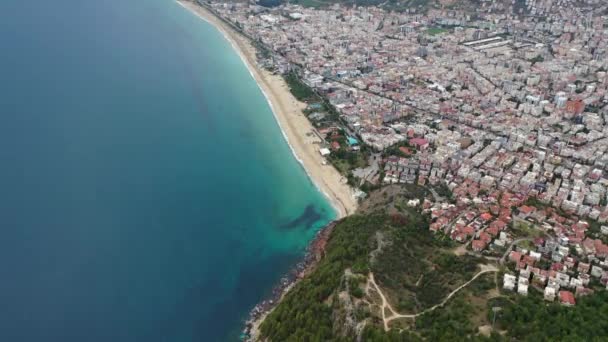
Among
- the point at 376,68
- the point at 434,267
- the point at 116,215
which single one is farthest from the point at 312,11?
the point at 434,267

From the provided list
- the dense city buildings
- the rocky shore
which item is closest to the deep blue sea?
the rocky shore

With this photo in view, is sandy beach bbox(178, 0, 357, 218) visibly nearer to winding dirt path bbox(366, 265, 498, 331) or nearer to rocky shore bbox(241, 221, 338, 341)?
rocky shore bbox(241, 221, 338, 341)

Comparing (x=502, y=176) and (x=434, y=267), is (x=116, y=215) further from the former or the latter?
(x=502, y=176)

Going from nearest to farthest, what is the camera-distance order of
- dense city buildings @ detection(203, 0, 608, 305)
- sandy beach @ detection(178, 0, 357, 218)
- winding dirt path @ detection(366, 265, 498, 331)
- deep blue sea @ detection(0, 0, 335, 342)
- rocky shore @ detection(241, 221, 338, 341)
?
winding dirt path @ detection(366, 265, 498, 331) → rocky shore @ detection(241, 221, 338, 341) → deep blue sea @ detection(0, 0, 335, 342) → dense city buildings @ detection(203, 0, 608, 305) → sandy beach @ detection(178, 0, 357, 218)

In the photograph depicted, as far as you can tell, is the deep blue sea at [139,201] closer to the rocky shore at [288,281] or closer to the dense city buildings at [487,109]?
the rocky shore at [288,281]

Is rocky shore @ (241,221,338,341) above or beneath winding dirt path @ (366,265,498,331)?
beneath

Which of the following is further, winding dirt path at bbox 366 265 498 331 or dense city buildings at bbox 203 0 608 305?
dense city buildings at bbox 203 0 608 305

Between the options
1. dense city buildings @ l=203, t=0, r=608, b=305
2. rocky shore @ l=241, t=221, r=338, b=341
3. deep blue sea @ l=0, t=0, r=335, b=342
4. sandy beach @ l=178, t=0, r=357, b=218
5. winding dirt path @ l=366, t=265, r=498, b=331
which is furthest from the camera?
sandy beach @ l=178, t=0, r=357, b=218
